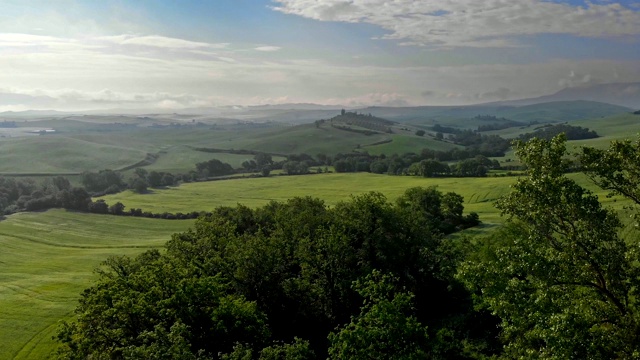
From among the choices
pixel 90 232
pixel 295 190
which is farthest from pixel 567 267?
pixel 295 190

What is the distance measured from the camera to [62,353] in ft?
113

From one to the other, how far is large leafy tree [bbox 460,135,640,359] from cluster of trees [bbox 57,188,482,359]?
876 cm

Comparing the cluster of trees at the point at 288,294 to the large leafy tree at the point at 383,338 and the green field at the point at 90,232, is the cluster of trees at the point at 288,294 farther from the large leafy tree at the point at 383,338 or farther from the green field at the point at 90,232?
the green field at the point at 90,232

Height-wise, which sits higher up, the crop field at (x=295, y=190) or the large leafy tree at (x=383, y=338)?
the large leafy tree at (x=383, y=338)

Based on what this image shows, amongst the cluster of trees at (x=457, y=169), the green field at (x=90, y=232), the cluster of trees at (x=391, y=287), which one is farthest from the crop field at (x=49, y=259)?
the cluster of trees at (x=457, y=169)

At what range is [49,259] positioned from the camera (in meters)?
85.9

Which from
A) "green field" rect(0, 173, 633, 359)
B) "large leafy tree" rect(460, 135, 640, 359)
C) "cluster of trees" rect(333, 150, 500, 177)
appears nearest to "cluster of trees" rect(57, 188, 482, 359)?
"large leafy tree" rect(460, 135, 640, 359)

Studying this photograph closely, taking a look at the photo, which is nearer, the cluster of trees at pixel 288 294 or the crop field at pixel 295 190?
the cluster of trees at pixel 288 294

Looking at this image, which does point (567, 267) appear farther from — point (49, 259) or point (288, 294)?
point (49, 259)

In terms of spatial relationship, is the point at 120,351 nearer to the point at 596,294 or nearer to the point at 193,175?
the point at 596,294

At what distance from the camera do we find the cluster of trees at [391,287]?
66.8 ft

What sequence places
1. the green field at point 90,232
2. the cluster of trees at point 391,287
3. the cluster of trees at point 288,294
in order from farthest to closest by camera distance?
the green field at point 90,232 < the cluster of trees at point 288,294 < the cluster of trees at point 391,287

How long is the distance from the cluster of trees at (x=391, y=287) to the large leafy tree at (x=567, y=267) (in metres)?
0.07

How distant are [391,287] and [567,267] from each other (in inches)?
460
